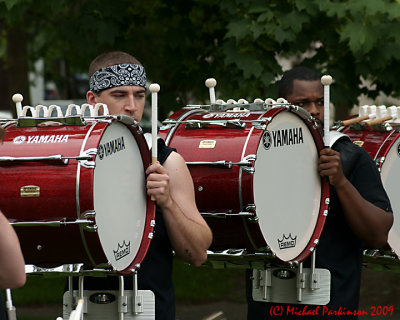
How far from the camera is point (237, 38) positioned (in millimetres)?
7199

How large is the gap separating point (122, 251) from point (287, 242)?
3.43ft

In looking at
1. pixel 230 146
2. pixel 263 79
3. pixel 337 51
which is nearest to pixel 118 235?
pixel 230 146

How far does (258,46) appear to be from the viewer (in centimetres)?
744

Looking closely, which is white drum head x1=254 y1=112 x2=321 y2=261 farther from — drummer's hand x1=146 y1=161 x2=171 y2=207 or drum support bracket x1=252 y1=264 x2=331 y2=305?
drummer's hand x1=146 y1=161 x2=171 y2=207

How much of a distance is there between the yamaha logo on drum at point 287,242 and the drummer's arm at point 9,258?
1.83 m

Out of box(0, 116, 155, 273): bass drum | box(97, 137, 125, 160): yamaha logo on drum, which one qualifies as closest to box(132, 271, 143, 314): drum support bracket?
box(0, 116, 155, 273): bass drum

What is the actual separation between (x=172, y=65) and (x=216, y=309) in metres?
2.40

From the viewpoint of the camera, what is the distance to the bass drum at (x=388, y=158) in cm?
506

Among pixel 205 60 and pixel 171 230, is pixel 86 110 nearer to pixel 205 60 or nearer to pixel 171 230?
pixel 171 230

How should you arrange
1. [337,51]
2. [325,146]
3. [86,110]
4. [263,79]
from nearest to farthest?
[86,110], [325,146], [263,79], [337,51]

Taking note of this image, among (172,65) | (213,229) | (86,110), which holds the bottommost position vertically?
(213,229)

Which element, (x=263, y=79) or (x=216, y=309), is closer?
(x=263, y=79)

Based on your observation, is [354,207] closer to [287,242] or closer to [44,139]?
[287,242]

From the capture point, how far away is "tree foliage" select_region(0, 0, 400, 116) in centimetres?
691
